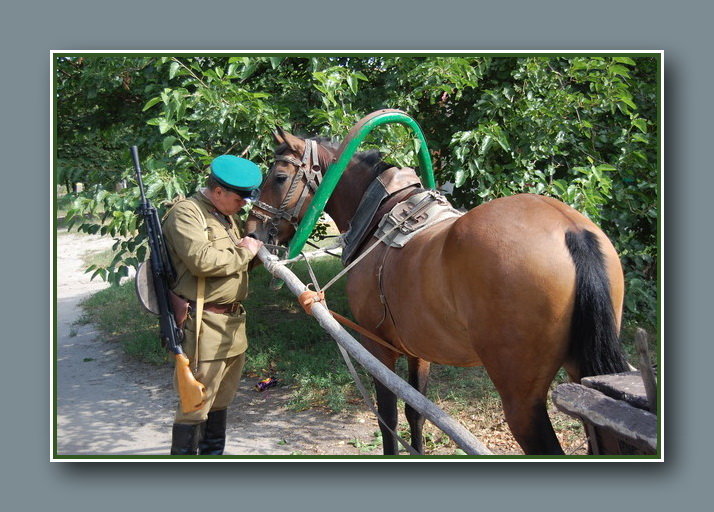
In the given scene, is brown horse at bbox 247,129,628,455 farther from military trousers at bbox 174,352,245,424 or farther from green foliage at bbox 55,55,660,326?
green foliage at bbox 55,55,660,326

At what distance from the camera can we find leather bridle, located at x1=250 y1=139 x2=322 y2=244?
348cm

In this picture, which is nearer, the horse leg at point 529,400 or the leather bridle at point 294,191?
the horse leg at point 529,400

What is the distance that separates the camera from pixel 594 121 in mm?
4141

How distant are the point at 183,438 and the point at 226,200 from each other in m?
1.25

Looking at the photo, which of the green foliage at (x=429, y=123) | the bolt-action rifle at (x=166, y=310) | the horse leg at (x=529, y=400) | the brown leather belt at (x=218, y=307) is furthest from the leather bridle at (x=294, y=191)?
the horse leg at (x=529, y=400)

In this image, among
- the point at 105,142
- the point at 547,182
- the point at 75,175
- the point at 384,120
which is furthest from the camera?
the point at 105,142

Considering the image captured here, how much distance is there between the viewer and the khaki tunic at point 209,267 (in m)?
2.76

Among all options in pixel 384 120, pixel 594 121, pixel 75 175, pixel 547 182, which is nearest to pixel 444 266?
pixel 384 120

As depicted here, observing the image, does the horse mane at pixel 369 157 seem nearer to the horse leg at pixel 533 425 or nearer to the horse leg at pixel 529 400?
the horse leg at pixel 529 400

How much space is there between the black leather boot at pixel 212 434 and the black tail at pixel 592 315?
2029mm

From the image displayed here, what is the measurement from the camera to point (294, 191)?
3490 mm

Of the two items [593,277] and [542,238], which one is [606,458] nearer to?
[593,277]

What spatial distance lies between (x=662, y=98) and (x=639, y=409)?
1345 mm

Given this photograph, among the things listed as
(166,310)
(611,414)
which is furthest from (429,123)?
(611,414)
